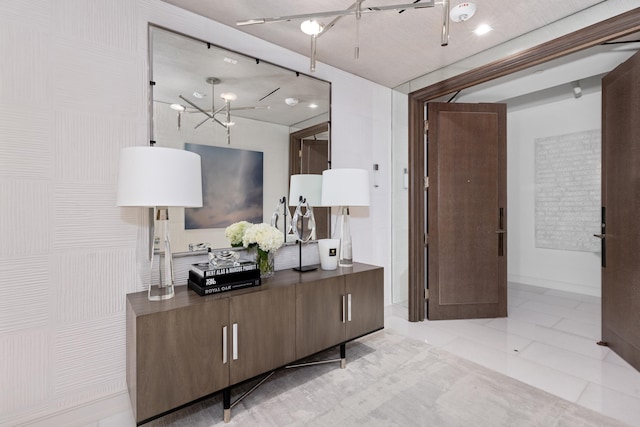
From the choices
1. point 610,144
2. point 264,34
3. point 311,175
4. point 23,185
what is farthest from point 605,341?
point 23,185

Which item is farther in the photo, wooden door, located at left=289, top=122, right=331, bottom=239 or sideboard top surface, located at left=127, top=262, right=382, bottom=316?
wooden door, located at left=289, top=122, right=331, bottom=239

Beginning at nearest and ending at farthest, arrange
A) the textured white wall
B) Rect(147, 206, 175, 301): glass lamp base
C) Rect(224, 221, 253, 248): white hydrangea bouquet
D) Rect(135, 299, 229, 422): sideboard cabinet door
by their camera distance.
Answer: Rect(135, 299, 229, 422): sideboard cabinet door < the textured white wall < Rect(147, 206, 175, 301): glass lamp base < Rect(224, 221, 253, 248): white hydrangea bouquet

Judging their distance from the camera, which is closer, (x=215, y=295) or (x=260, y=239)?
(x=215, y=295)

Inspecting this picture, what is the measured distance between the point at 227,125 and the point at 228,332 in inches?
55.8

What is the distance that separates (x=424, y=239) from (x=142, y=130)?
8.97 feet

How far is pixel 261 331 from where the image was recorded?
70.1 inches

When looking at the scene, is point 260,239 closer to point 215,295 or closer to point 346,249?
point 215,295

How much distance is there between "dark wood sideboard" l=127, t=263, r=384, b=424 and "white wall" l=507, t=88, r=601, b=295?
365cm

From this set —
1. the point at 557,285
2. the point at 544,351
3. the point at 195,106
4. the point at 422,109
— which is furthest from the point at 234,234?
the point at 557,285

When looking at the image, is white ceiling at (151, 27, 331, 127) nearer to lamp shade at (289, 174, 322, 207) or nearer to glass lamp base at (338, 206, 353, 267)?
lamp shade at (289, 174, 322, 207)

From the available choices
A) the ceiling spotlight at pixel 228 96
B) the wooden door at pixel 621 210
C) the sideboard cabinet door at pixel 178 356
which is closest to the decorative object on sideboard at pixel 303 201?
the ceiling spotlight at pixel 228 96

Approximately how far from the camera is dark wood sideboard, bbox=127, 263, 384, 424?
144 cm

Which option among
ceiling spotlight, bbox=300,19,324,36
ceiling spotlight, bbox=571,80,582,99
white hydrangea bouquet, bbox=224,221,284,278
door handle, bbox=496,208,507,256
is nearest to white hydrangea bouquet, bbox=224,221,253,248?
white hydrangea bouquet, bbox=224,221,284,278

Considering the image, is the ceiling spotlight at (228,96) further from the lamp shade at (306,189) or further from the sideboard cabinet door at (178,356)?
the sideboard cabinet door at (178,356)
